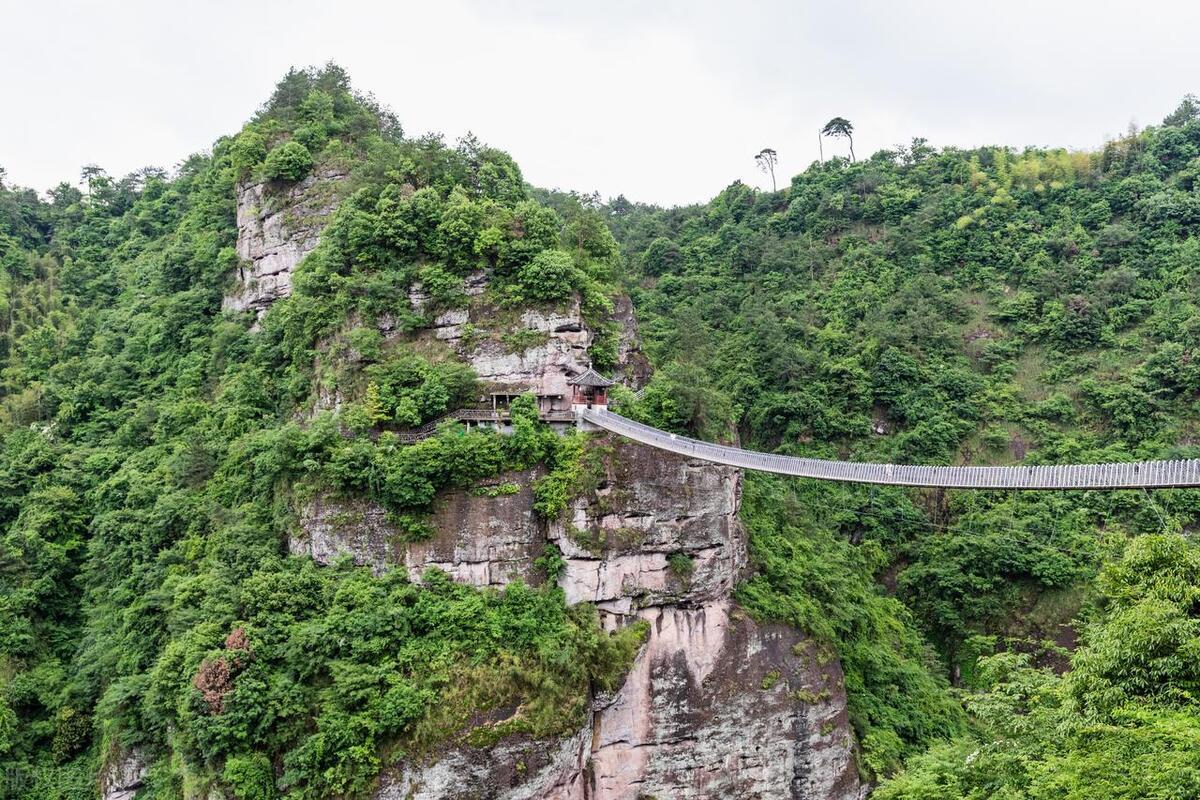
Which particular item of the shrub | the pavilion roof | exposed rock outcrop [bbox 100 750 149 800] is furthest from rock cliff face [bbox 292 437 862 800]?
the shrub

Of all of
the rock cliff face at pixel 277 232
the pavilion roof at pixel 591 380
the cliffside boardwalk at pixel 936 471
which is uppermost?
the rock cliff face at pixel 277 232

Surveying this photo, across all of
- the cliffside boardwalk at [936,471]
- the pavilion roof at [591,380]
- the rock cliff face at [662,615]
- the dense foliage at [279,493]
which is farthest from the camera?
the pavilion roof at [591,380]

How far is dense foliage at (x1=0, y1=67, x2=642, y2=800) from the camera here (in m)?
19.7

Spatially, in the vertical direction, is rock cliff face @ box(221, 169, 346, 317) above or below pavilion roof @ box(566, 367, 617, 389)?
above

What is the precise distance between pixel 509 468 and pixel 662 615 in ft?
21.7

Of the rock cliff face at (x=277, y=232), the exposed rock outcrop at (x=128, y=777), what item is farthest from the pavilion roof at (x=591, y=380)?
the exposed rock outcrop at (x=128, y=777)

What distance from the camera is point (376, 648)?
2020 centimetres

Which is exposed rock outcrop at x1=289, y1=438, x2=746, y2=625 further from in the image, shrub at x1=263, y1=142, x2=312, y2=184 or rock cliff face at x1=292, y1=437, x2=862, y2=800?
shrub at x1=263, y1=142, x2=312, y2=184

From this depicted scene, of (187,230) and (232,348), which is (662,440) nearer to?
(232,348)

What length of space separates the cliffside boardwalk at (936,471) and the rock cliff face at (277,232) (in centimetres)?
1488

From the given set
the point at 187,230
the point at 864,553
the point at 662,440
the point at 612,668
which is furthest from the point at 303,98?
the point at 864,553

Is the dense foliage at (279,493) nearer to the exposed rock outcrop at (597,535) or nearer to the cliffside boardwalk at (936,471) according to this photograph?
the exposed rock outcrop at (597,535)

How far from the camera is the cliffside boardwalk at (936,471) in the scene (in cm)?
1441

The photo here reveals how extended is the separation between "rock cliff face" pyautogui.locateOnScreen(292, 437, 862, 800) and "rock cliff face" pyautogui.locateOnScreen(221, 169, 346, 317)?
506 inches
